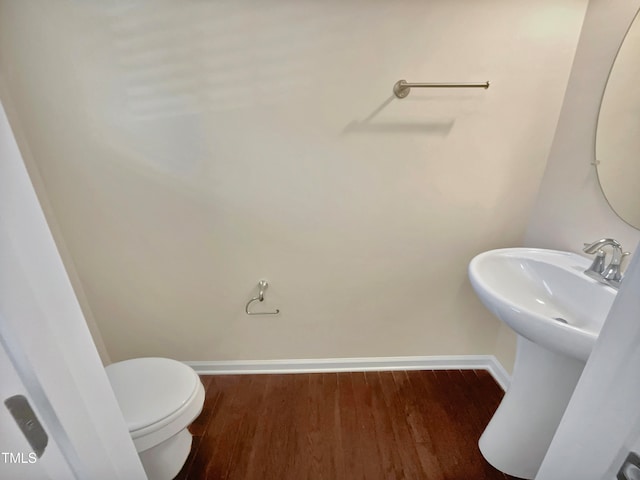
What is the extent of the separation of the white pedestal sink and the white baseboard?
45 centimetres

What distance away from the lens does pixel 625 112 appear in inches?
37.8

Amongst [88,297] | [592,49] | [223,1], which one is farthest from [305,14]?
[88,297]

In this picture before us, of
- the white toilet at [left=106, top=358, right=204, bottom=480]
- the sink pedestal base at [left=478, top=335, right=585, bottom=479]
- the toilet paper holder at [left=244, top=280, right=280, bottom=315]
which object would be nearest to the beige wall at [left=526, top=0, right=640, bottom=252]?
the sink pedestal base at [left=478, top=335, right=585, bottom=479]

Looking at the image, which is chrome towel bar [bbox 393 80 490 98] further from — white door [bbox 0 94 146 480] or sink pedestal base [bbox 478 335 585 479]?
white door [bbox 0 94 146 480]

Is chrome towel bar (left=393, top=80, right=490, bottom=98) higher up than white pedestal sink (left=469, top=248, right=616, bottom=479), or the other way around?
chrome towel bar (left=393, top=80, right=490, bottom=98)

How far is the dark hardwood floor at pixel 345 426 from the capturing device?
1.21m

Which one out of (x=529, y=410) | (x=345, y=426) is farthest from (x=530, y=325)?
(x=345, y=426)

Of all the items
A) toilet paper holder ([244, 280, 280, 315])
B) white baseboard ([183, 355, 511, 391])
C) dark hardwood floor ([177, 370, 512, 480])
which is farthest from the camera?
white baseboard ([183, 355, 511, 391])

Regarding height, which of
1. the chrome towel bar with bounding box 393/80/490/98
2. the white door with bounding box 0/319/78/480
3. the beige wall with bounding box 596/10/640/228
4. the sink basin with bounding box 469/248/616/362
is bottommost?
the sink basin with bounding box 469/248/616/362

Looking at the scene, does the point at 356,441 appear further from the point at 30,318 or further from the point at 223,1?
the point at 223,1

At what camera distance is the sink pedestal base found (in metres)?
0.98

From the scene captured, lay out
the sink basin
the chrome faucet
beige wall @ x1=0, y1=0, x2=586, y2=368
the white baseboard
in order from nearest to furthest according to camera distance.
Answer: the sink basin, the chrome faucet, beige wall @ x1=0, y1=0, x2=586, y2=368, the white baseboard

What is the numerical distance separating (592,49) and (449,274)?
3.46 feet

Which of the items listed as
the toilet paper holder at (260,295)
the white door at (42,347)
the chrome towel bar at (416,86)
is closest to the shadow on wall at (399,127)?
the chrome towel bar at (416,86)
